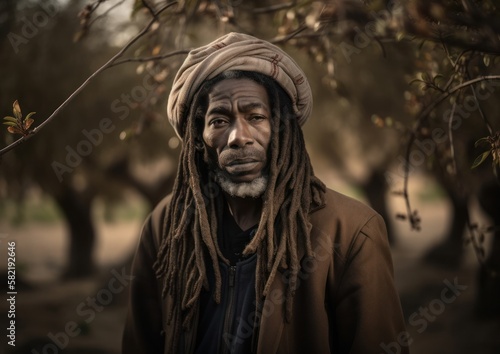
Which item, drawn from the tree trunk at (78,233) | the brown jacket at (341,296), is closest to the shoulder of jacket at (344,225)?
the brown jacket at (341,296)

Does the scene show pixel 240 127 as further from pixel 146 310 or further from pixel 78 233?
pixel 78 233

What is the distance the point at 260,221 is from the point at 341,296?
1.56ft

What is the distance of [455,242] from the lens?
37.0ft

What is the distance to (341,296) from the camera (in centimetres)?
234

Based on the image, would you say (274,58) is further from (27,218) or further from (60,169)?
(27,218)

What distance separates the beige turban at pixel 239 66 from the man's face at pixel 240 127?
0.07 m

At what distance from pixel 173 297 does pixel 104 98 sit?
637 centimetres

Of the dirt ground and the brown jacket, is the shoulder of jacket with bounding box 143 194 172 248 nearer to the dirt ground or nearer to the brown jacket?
the brown jacket

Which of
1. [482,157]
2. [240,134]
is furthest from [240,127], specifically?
[482,157]

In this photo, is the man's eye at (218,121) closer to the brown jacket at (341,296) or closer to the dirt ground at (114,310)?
the brown jacket at (341,296)

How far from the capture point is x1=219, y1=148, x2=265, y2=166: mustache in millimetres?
2336

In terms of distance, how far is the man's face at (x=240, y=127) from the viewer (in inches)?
92.1

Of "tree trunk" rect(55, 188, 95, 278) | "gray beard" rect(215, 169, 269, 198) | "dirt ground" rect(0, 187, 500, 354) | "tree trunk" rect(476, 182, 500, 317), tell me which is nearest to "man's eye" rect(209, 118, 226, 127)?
"gray beard" rect(215, 169, 269, 198)

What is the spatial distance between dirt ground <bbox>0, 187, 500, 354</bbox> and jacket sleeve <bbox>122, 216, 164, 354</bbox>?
7.55ft
